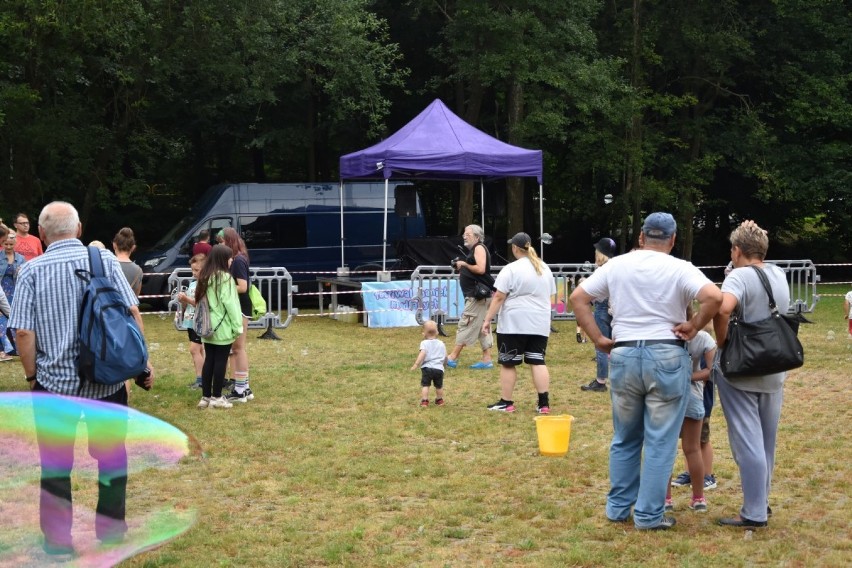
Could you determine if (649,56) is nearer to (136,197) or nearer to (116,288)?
(136,197)

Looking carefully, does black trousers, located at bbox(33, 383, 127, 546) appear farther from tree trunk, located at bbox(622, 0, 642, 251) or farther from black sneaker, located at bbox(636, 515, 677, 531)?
tree trunk, located at bbox(622, 0, 642, 251)

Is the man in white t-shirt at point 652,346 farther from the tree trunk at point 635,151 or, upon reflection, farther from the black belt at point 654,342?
the tree trunk at point 635,151

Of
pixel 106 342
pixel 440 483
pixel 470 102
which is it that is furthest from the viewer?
pixel 470 102

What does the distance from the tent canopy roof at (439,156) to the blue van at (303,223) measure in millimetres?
2053

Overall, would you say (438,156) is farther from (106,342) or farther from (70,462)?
(70,462)

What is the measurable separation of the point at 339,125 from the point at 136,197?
A: 5.98 m

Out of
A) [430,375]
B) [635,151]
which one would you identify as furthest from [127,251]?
[635,151]

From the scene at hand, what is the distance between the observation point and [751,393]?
6059 mm

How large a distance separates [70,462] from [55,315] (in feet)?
2.94

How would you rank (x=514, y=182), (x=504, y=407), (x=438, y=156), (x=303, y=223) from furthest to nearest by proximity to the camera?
(x=514, y=182), (x=303, y=223), (x=438, y=156), (x=504, y=407)

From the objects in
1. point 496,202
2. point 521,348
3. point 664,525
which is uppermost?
point 496,202

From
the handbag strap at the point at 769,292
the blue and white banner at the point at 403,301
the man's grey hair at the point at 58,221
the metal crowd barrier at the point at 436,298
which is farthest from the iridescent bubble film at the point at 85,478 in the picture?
the blue and white banner at the point at 403,301

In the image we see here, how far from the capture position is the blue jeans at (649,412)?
19.2ft

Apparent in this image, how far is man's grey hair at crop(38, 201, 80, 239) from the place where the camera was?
5300mm
